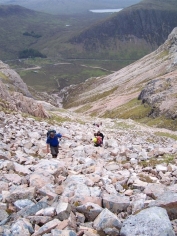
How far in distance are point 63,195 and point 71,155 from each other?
9.26m

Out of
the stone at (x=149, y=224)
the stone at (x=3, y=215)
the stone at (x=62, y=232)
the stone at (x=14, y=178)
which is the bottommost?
the stone at (x=14, y=178)

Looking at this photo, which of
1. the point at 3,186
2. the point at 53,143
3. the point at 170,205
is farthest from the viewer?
the point at 53,143

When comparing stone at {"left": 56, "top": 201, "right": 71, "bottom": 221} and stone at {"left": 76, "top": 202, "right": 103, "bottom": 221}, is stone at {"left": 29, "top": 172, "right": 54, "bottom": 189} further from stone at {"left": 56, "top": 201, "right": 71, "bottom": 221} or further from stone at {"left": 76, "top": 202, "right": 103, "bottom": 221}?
stone at {"left": 76, "top": 202, "right": 103, "bottom": 221}

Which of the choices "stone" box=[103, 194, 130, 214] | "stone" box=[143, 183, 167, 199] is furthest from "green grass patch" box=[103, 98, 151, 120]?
"stone" box=[103, 194, 130, 214]

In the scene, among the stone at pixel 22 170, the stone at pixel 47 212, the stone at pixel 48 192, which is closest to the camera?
the stone at pixel 47 212

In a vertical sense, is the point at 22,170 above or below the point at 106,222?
below

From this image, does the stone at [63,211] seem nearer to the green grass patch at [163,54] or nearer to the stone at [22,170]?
the stone at [22,170]

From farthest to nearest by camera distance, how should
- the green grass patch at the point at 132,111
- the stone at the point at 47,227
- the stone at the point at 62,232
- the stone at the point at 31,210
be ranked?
the green grass patch at the point at 132,111 → the stone at the point at 31,210 → the stone at the point at 47,227 → the stone at the point at 62,232

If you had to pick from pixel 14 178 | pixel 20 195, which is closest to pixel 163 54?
pixel 14 178

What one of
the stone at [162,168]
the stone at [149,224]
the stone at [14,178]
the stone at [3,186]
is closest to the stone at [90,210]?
the stone at [149,224]

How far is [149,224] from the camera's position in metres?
7.85

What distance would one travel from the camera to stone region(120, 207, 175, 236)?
771 cm

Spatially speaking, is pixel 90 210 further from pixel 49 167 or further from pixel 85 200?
pixel 49 167

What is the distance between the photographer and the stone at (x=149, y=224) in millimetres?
7715
